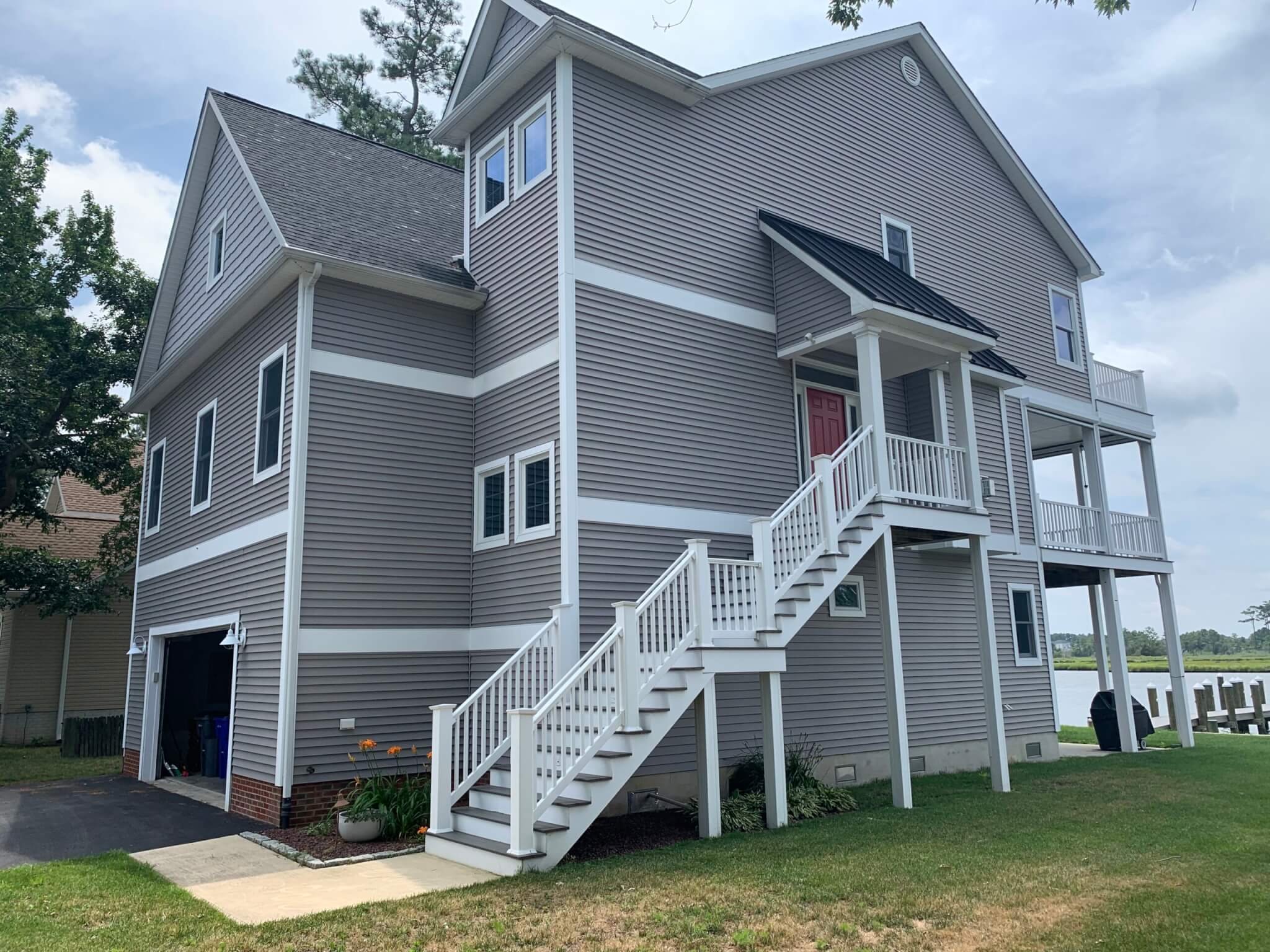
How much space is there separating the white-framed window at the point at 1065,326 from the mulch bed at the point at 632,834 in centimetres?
1344

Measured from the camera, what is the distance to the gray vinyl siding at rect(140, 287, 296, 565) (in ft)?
40.9

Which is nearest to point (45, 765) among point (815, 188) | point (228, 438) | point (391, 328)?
point (228, 438)

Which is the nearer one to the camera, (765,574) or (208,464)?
(765,574)

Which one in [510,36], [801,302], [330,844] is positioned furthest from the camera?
[510,36]

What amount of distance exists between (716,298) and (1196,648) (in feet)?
258

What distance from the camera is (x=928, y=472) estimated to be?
12.6 meters

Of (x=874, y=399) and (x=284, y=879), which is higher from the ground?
(x=874, y=399)

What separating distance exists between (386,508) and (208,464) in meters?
5.07

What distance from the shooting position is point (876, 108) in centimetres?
1638

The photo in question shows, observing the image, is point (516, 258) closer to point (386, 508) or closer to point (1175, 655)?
point (386, 508)

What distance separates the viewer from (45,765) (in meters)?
18.8

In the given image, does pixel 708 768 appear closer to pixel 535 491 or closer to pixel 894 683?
pixel 894 683

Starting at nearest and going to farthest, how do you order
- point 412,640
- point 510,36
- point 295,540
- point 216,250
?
point 295,540
point 412,640
point 510,36
point 216,250

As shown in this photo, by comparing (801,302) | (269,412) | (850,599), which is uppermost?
(801,302)
